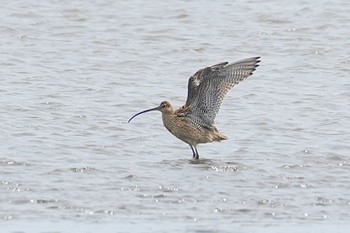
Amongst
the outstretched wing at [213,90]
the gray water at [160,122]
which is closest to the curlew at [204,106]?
the outstretched wing at [213,90]

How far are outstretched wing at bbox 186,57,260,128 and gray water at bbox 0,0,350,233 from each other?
0.33 meters

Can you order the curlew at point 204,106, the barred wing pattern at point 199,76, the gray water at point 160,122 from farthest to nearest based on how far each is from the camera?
the curlew at point 204,106 → the barred wing pattern at point 199,76 → the gray water at point 160,122

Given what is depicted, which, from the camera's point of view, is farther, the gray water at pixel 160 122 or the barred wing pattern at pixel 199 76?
the barred wing pattern at pixel 199 76

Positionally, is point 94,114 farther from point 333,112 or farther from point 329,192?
point 329,192

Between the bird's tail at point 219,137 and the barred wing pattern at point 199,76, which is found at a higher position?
the barred wing pattern at point 199,76

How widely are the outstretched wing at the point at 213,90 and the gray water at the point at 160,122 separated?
1.10 ft

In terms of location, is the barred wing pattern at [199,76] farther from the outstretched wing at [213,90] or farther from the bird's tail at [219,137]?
the bird's tail at [219,137]

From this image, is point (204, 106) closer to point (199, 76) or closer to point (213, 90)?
point (213, 90)

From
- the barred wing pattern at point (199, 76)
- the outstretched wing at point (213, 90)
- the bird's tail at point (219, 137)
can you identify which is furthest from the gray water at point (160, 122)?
the barred wing pattern at point (199, 76)

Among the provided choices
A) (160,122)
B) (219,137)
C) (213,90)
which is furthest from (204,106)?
(160,122)

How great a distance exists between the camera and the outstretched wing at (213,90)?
11422 millimetres

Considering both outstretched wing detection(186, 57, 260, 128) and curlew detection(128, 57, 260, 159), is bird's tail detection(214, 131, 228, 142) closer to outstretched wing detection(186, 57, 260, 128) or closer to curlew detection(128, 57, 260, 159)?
curlew detection(128, 57, 260, 159)

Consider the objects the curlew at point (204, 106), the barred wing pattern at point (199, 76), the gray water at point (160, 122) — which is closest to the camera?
the gray water at point (160, 122)

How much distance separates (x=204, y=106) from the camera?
11.5m
